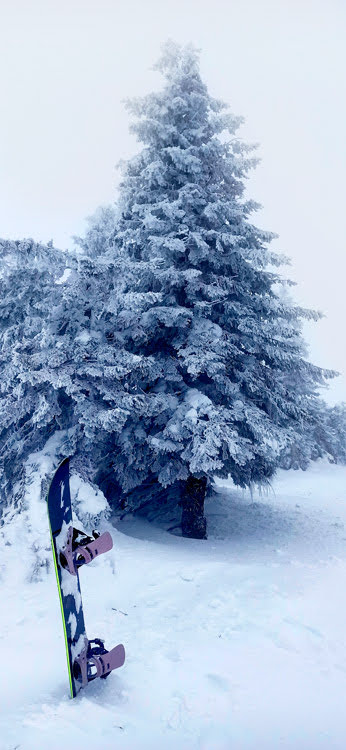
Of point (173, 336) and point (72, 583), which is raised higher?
point (173, 336)

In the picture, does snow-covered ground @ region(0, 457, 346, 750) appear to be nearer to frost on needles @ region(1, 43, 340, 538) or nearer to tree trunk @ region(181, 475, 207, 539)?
tree trunk @ region(181, 475, 207, 539)

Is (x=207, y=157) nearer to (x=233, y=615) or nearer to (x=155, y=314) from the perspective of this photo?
(x=155, y=314)

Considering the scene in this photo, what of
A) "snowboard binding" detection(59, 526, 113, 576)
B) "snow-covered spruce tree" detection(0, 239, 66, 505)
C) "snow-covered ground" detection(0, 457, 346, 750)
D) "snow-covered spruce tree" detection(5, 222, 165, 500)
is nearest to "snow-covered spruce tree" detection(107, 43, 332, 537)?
"snow-covered spruce tree" detection(5, 222, 165, 500)

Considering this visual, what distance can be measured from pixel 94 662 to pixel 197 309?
7.88 meters

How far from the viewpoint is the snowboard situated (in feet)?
13.1

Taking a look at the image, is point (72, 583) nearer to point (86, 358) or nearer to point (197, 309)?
point (86, 358)

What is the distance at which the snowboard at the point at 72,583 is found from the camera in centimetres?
400

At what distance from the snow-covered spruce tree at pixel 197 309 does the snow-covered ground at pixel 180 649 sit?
2.16 metres

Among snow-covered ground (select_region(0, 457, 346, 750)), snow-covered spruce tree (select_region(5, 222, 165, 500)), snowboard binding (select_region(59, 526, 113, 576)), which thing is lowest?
snow-covered ground (select_region(0, 457, 346, 750))

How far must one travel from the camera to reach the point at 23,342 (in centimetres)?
874

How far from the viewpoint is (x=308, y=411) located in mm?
11531

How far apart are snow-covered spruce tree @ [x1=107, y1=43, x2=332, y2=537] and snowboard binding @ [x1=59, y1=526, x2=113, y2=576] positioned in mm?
5011

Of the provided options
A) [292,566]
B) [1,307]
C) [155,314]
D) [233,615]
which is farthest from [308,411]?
[1,307]

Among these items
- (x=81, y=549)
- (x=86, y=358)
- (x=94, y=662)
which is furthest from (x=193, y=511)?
(x=81, y=549)
